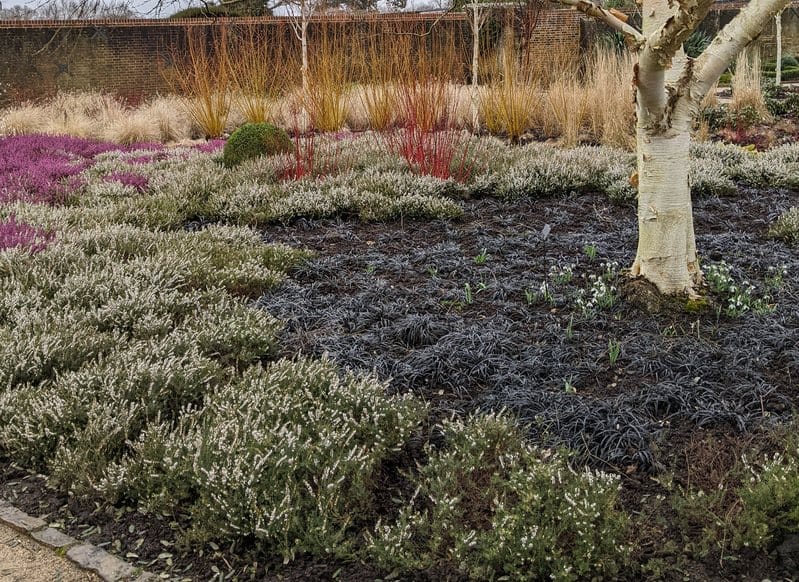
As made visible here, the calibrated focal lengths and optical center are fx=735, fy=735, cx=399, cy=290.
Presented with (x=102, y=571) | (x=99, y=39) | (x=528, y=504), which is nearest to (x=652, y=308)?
(x=528, y=504)

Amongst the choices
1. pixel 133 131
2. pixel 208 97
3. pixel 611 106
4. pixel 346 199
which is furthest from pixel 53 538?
pixel 133 131

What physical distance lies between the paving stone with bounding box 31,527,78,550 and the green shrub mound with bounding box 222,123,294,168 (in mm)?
7597

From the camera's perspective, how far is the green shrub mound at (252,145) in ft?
32.5

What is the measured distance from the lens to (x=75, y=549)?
8.52 feet

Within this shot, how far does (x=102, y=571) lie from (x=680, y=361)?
2.64m

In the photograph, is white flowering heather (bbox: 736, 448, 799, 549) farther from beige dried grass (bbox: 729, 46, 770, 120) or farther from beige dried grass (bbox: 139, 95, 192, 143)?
beige dried grass (bbox: 139, 95, 192, 143)

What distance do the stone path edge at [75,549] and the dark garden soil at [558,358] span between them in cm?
5

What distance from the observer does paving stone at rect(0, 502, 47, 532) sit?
2.73 metres

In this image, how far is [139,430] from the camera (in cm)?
324

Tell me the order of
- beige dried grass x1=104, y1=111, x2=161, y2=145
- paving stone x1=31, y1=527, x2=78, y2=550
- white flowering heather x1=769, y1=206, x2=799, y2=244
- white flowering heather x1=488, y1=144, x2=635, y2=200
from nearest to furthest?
paving stone x1=31, y1=527, x2=78, y2=550 < white flowering heather x1=769, y1=206, x2=799, y2=244 < white flowering heather x1=488, y1=144, x2=635, y2=200 < beige dried grass x1=104, y1=111, x2=161, y2=145

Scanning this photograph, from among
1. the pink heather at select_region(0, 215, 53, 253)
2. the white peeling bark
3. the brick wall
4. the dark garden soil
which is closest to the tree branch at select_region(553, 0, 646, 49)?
the white peeling bark

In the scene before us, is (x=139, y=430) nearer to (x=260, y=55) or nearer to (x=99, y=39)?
(x=260, y=55)

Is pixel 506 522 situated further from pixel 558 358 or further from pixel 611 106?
pixel 611 106

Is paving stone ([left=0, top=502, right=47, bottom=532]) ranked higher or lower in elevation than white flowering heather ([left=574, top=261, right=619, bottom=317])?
lower
